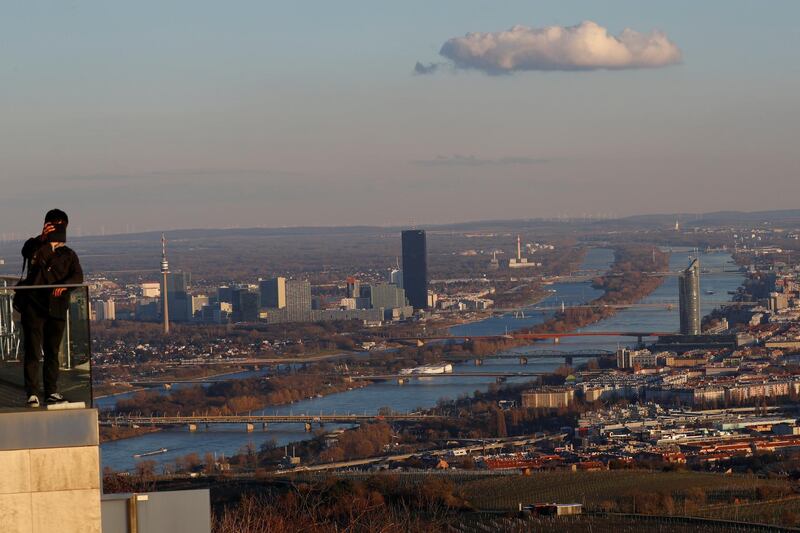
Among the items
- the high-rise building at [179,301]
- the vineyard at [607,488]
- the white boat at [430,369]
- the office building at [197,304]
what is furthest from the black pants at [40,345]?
the office building at [197,304]

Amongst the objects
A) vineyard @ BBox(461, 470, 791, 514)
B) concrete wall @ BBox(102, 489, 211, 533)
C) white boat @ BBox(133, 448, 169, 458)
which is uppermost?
concrete wall @ BBox(102, 489, 211, 533)

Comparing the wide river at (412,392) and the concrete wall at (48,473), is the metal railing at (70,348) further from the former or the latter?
the wide river at (412,392)

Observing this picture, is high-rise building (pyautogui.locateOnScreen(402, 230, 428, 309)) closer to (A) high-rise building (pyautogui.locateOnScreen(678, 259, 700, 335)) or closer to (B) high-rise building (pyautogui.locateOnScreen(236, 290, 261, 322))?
(B) high-rise building (pyautogui.locateOnScreen(236, 290, 261, 322))

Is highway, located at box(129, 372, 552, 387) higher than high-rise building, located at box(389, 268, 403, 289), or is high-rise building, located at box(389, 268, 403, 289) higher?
high-rise building, located at box(389, 268, 403, 289)

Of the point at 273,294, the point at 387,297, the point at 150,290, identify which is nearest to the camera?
the point at 273,294

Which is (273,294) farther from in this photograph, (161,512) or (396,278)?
(161,512)

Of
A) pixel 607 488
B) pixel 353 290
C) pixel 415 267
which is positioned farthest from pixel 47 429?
pixel 415 267

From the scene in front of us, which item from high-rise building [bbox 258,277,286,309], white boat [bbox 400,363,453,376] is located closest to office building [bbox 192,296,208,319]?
high-rise building [bbox 258,277,286,309]
